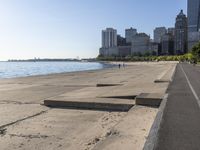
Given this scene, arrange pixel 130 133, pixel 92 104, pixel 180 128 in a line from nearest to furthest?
pixel 130 133
pixel 180 128
pixel 92 104

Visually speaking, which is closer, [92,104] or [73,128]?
[73,128]

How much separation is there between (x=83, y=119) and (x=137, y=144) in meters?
3.83

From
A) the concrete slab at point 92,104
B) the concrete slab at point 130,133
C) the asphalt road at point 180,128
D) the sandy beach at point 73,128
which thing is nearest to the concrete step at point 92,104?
the concrete slab at point 92,104

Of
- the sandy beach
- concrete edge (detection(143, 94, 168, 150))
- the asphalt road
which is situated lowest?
the sandy beach

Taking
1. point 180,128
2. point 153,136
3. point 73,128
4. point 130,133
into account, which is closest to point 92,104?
point 73,128

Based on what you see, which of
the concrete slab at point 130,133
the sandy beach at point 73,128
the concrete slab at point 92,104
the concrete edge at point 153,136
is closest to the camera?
the concrete edge at point 153,136

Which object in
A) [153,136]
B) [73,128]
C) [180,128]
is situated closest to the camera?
[153,136]

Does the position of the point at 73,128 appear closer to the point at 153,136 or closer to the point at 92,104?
the point at 153,136

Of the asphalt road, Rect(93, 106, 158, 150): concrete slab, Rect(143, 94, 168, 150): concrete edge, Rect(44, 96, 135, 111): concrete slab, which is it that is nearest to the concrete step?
Rect(44, 96, 135, 111): concrete slab

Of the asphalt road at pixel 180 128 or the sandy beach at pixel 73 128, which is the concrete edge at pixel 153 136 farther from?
the sandy beach at pixel 73 128

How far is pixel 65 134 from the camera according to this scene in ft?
28.9

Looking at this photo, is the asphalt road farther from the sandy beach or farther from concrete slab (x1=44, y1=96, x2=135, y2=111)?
concrete slab (x1=44, y1=96, x2=135, y2=111)

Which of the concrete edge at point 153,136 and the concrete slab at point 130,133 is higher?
the concrete edge at point 153,136

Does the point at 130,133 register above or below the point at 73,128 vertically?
above
